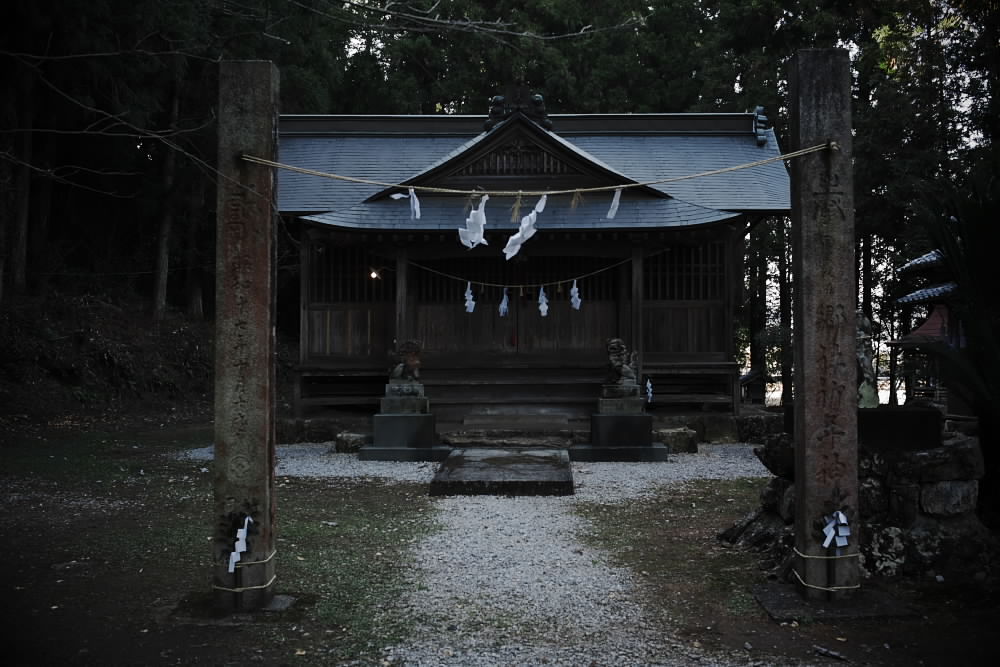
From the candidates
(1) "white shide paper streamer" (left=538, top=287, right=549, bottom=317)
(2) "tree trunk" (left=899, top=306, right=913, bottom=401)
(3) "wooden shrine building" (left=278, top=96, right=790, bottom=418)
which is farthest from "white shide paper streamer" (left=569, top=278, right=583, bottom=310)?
(2) "tree trunk" (left=899, top=306, right=913, bottom=401)

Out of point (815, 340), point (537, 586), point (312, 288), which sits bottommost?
point (537, 586)

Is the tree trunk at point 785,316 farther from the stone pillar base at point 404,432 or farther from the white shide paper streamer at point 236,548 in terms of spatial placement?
the white shide paper streamer at point 236,548

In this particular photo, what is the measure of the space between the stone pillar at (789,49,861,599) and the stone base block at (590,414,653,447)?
21.6ft

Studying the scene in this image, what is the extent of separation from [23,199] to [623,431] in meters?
13.4

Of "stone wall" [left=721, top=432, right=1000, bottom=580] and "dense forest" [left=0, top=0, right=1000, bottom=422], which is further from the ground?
"dense forest" [left=0, top=0, right=1000, bottom=422]

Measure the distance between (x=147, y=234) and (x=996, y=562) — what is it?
2084 centimetres

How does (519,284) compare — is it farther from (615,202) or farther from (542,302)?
(615,202)

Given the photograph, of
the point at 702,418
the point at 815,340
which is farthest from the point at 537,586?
the point at 702,418

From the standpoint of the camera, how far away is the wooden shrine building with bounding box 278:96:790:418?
1277 centimetres

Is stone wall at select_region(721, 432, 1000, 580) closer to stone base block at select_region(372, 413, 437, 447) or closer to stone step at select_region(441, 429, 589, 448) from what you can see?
stone step at select_region(441, 429, 589, 448)

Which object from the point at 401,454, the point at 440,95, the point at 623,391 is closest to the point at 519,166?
the point at 623,391

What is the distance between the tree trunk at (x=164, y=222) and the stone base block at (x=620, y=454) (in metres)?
12.7

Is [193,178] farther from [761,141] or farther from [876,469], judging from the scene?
[876,469]

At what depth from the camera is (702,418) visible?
516 inches
